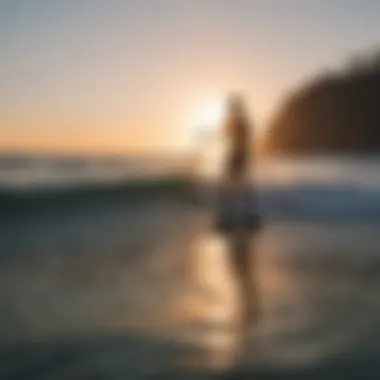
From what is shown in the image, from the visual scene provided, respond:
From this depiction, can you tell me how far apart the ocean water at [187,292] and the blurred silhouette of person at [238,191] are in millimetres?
153

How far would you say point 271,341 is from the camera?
2904mm

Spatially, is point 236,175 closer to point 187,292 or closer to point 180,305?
point 187,292

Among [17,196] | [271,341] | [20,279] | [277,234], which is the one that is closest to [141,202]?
[17,196]

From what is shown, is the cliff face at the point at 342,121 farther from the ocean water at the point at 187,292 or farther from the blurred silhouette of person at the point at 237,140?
the blurred silhouette of person at the point at 237,140

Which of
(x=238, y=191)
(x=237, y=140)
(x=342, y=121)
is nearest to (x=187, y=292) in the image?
(x=237, y=140)

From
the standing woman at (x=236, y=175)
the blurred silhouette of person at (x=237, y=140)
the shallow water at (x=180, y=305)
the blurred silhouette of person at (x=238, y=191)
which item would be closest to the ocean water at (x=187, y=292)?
the shallow water at (x=180, y=305)

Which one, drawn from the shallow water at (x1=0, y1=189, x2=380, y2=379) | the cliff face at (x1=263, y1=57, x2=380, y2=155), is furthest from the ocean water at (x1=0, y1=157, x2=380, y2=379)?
the cliff face at (x1=263, y1=57, x2=380, y2=155)

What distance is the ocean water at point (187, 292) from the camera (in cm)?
267

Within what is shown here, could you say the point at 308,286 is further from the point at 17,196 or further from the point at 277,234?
the point at 17,196

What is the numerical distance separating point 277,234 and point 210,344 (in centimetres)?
358

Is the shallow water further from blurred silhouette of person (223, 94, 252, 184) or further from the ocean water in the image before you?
blurred silhouette of person (223, 94, 252, 184)

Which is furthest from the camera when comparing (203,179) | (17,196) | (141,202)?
(141,202)

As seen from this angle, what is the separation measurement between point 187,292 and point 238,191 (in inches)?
105

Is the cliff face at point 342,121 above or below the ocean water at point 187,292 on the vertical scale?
above
